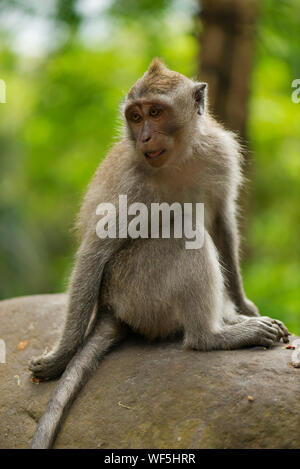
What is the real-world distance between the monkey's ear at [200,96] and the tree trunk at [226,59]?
13.8 ft

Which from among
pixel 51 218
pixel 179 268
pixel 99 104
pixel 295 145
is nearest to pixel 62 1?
pixel 99 104

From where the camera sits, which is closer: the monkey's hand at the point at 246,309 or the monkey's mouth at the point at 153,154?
the monkey's mouth at the point at 153,154

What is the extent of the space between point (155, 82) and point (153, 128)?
1.52ft

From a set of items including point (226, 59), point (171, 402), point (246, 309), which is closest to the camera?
point (171, 402)

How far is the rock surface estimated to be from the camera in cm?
498

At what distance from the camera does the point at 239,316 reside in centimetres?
671

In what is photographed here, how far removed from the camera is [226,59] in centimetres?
1086

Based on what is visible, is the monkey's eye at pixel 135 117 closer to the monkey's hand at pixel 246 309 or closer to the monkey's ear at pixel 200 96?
the monkey's ear at pixel 200 96

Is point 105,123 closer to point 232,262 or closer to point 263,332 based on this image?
point 232,262

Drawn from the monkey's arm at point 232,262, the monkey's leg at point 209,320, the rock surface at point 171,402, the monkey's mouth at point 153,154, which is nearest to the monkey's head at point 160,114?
the monkey's mouth at point 153,154

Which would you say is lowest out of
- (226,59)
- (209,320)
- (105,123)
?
(209,320)

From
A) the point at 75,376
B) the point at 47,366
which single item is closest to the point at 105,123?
the point at 47,366

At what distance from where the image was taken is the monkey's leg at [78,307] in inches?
241
